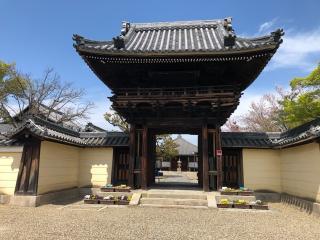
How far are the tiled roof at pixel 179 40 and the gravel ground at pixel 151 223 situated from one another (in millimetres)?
6536

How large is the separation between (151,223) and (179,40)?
10.4 metres

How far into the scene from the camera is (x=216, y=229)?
25.8ft

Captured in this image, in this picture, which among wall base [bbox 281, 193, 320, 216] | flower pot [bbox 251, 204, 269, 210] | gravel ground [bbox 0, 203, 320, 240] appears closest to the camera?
gravel ground [bbox 0, 203, 320, 240]

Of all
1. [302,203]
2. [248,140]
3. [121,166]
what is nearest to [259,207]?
[302,203]

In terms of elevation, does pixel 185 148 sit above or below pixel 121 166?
above

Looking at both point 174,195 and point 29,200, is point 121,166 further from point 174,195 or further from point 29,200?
point 29,200

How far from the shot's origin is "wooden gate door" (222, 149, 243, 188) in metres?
14.9

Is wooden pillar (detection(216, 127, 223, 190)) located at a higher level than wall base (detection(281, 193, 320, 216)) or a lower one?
higher

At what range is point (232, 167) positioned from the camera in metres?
15.1

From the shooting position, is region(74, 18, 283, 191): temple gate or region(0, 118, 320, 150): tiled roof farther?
region(74, 18, 283, 191): temple gate

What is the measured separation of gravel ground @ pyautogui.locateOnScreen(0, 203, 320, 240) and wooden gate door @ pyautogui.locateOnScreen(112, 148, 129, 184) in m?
4.33

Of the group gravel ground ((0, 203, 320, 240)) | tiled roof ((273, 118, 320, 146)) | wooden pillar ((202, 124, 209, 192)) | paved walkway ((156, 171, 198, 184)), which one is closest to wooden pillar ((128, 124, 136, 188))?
gravel ground ((0, 203, 320, 240))

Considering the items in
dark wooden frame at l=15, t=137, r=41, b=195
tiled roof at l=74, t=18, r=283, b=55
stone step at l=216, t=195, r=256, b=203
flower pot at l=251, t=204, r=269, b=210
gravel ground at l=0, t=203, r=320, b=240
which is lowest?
gravel ground at l=0, t=203, r=320, b=240

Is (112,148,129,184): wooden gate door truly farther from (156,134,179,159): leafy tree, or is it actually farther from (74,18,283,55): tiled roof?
(156,134,179,159): leafy tree
